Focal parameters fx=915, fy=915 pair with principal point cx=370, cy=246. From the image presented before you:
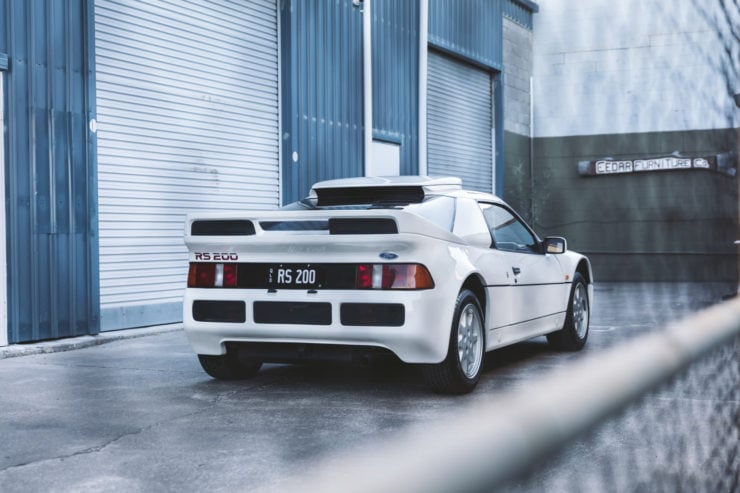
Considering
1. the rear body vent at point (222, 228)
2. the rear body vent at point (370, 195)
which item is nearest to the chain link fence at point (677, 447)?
the rear body vent at point (222, 228)

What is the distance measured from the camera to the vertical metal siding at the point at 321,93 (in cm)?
1201

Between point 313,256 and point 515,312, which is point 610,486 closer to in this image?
point 313,256

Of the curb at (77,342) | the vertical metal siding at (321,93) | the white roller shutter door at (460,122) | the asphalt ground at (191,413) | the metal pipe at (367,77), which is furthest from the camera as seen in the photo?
the white roller shutter door at (460,122)

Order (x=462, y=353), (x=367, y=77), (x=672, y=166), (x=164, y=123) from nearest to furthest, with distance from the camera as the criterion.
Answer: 1. (x=672, y=166)
2. (x=462, y=353)
3. (x=164, y=123)
4. (x=367, y=77)

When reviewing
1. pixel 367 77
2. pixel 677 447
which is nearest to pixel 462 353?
pixel 677 447

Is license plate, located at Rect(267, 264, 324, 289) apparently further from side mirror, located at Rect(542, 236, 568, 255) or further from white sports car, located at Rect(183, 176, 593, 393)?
side mirror, located at Rect(542, 236, 568, 255)

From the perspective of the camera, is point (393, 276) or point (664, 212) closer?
point (664, 212)

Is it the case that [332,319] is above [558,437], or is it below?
below

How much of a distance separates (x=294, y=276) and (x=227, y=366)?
3.17ft

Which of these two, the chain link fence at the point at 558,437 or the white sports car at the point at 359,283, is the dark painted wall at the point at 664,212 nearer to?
the chain link fence at the point at 558,437

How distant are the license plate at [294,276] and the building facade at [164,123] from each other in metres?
1.47

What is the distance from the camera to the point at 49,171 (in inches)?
328

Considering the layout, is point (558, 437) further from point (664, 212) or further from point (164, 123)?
point (164, 123)

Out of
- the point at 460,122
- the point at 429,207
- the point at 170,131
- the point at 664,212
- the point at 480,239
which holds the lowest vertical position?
the point at 480,239
